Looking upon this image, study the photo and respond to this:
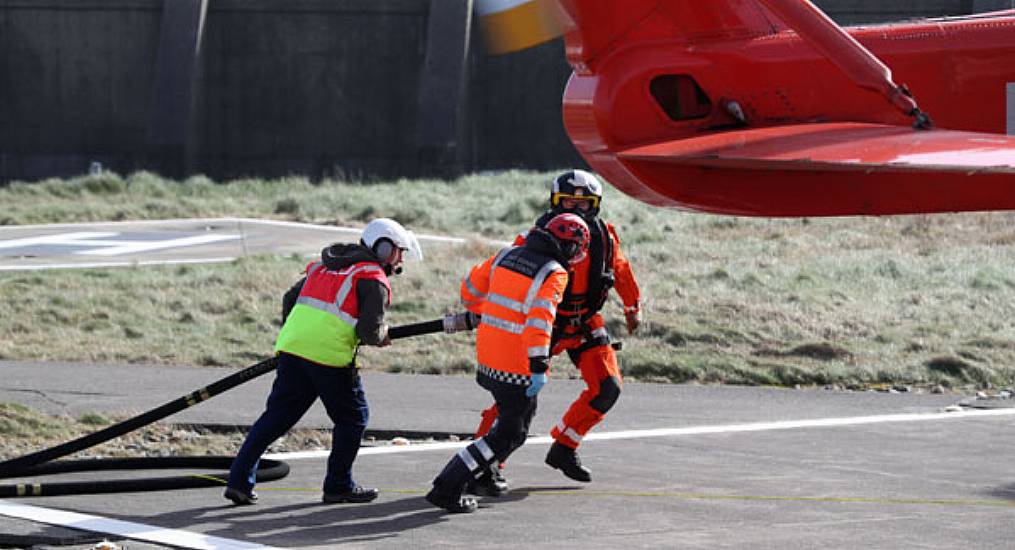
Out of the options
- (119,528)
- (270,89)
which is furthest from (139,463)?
(270,89)

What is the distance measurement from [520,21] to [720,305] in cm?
769

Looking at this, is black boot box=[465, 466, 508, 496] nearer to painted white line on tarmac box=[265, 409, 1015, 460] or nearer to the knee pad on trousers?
the knee pad on trousers

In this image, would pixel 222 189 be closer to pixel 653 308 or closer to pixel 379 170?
pixel 379 170

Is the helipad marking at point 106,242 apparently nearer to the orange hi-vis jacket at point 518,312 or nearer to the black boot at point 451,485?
the orange hi-vis jacket at point 518,312

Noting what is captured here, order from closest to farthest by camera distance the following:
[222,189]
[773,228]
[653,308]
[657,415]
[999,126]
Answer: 1. [999,126]
2. [657,415]
3. [653,308]
4. [773,228]
5. [222,189]

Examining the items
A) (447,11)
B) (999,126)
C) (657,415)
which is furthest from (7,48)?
(999,126)

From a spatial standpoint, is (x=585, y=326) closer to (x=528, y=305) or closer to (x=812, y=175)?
(x=528, y=305)

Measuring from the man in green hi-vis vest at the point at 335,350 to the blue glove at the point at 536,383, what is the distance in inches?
35.3

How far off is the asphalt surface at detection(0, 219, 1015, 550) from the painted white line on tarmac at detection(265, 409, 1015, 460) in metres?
0.04

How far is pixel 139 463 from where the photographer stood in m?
10.3

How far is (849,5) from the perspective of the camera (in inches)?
1464

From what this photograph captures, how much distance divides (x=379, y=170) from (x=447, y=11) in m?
4.11

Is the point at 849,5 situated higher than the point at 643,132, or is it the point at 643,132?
the point at 849,5

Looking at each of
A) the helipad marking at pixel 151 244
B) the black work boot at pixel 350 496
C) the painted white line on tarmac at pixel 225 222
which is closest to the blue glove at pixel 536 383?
the black work boot at pixel 350 496
